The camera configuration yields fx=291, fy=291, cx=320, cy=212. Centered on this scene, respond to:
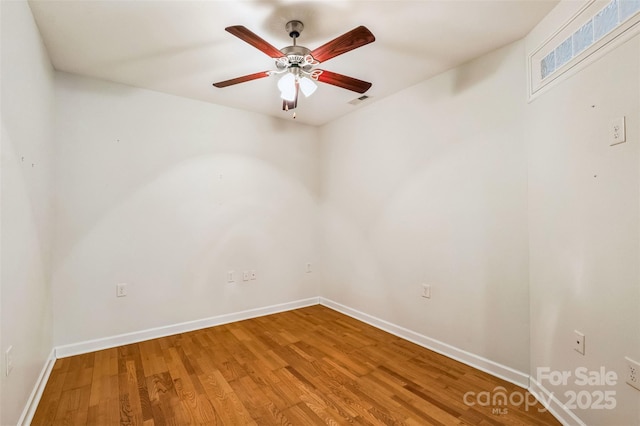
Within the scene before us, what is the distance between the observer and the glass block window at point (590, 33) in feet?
4.47

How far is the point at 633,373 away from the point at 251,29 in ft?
9.45

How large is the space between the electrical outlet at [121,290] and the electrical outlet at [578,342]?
3.63 metres

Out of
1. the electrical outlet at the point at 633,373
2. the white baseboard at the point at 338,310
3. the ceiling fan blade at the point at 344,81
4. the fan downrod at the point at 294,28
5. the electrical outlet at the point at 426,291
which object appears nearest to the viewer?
the electrical outlet at the point at 633,373

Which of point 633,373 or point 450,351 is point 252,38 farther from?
point 450,351

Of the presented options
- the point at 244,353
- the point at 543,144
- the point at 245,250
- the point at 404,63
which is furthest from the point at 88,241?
the point at 543,144

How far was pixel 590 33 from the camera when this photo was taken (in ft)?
5.13

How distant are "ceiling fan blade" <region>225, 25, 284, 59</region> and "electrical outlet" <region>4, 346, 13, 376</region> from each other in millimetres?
1992

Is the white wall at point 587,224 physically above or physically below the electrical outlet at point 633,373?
above

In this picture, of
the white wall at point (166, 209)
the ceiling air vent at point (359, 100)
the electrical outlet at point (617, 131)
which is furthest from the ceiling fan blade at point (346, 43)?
the white wall at point (166, 209)

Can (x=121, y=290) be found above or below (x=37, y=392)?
above

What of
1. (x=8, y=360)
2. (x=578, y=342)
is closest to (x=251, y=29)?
(x=8, y=360)

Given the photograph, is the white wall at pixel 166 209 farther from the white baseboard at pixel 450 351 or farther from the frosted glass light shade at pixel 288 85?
the frosted glass light shade at pixel 288 85

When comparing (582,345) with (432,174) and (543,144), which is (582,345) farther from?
(432,174)

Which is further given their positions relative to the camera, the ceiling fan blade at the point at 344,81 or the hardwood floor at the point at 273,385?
the ceiling fan blade at the point at 344,81
